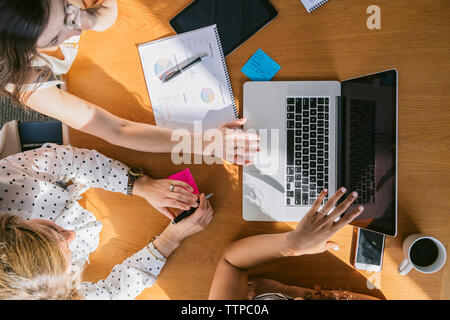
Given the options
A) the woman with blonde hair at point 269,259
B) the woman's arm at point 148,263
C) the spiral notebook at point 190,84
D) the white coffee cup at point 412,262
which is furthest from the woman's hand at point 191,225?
the white coffee cup at point 412,262

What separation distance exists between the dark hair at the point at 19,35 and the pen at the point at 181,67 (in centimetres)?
32

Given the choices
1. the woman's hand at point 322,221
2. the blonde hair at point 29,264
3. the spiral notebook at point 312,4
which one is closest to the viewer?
the blonde hair at point 29,264

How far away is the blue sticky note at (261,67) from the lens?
909 millimetres

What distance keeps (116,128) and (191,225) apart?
356 mm

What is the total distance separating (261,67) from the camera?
91cm

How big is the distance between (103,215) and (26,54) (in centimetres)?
48

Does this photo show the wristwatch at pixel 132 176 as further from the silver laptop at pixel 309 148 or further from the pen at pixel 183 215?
the silver laptop at pixel 309 148

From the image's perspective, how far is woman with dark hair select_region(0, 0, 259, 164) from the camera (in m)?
0.75

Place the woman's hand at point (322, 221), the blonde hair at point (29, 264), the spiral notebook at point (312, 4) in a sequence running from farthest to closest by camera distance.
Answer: the spiral notebook at point (312, 4)
the woman's hand at point (322, 221)
the blonde hair at point (29, 264)

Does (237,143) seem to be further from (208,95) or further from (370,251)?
(370,251)

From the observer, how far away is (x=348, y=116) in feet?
2.80

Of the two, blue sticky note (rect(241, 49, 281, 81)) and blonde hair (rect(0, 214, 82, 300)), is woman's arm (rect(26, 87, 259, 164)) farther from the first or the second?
blonde hair (rect(0, 214, 82, 300))

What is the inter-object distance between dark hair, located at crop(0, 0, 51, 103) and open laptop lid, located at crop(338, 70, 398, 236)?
2.55 ft

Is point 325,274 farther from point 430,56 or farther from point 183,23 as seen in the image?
point 183,23
